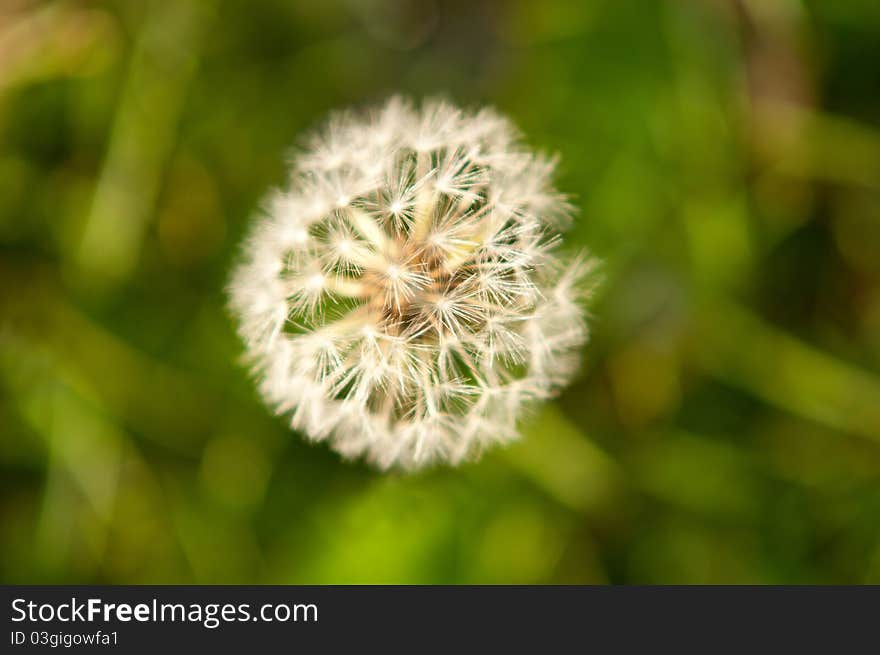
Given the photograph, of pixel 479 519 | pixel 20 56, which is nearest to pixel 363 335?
pixel 479 519

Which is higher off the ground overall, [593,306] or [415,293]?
[593,306]

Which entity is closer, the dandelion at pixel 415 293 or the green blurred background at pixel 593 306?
the dandelion at pixel 415 293

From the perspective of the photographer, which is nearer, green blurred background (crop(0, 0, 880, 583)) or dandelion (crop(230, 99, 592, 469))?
dandelion (crop(230, 99, 592, 469))

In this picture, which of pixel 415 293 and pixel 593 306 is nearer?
pixel 415 293
